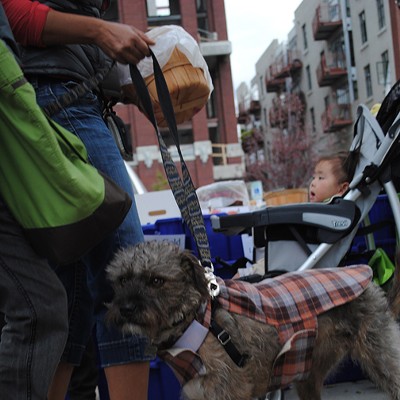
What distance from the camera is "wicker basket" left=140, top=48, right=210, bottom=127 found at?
294 cm

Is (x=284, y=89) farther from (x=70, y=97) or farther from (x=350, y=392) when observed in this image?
(x=70, y=97)

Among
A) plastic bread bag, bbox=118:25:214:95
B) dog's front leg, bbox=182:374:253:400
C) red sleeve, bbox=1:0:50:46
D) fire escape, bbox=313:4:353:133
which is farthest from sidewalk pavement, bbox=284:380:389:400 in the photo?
fire escape, bbox=313:4:353:133

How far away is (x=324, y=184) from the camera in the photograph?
4.58 meters

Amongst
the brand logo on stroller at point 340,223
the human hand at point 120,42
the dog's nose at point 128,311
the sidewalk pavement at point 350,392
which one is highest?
the human hand at point 120,42

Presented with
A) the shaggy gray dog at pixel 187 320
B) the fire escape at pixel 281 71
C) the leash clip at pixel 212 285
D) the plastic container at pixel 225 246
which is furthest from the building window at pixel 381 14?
the leash clip at pixel 212 285

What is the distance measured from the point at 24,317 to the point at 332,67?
1599 inches

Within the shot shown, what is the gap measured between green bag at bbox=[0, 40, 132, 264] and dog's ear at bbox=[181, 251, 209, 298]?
46cm

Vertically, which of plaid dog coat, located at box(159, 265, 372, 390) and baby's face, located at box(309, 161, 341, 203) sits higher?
baby's face, located at box(309, 161, 341, 203)

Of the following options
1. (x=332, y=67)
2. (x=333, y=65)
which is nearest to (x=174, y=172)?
(x=332, y=67)

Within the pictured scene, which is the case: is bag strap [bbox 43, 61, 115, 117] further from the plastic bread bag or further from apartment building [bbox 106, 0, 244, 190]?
apartment building [bbox 106, 0, 244, 190]

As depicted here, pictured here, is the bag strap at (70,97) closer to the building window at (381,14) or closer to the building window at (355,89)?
the building window at (381,14)

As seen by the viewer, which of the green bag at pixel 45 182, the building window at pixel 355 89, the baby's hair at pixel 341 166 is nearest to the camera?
the green bag at pixel 45 182

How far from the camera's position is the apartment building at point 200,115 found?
39219 mm

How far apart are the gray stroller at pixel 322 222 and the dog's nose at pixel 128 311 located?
3.54 feet
